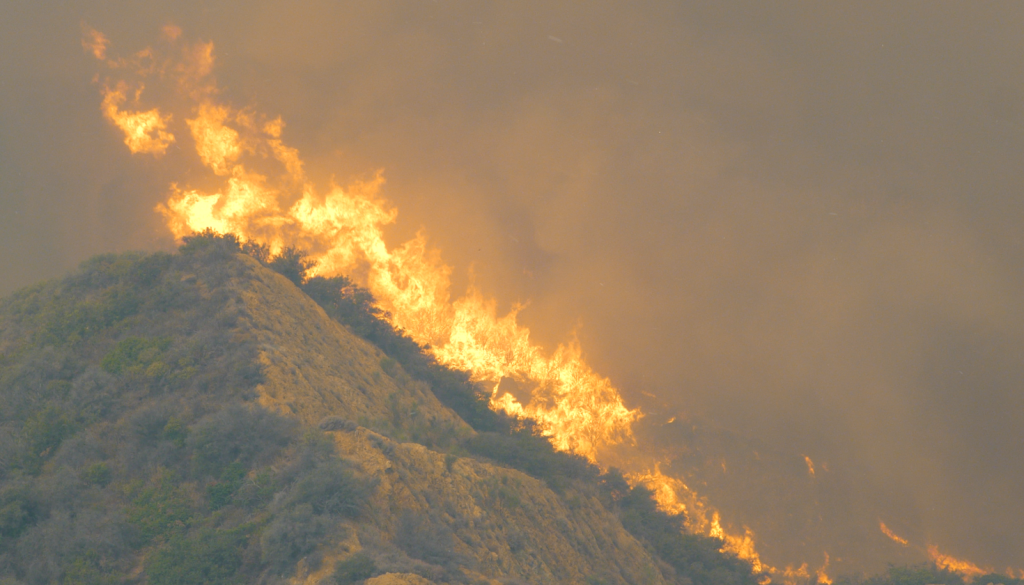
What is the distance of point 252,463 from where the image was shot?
13.9 metres

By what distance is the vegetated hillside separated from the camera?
1142cm

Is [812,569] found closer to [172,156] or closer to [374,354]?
[374,354]

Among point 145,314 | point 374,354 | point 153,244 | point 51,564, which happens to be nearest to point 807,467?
point 374,354

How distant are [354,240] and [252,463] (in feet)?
122

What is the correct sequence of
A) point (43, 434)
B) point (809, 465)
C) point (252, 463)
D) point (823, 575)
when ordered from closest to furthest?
point (252, 463)
point (43, 434)
point (823, 575)
point (809, 465)

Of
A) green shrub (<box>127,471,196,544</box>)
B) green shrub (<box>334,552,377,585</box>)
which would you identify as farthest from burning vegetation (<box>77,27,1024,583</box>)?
green shrub (<box>334,552,377,585</box>)

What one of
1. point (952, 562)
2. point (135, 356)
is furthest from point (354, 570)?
point (952, 562)

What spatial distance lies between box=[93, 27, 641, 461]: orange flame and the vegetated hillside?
19.3 metres

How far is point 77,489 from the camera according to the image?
1334cm

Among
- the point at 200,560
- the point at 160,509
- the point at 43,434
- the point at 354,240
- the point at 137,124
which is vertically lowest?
the point at 200,560

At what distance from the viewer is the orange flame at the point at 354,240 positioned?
48.6 m

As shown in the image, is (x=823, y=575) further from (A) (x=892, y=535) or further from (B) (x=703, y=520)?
(B) (x=703, y=520)

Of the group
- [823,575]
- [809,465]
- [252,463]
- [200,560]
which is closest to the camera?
[200,560]

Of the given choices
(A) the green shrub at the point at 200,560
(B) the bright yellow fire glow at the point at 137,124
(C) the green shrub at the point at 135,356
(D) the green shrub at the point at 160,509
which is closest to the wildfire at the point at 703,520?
(C) the green shrub at the point at 135,356
